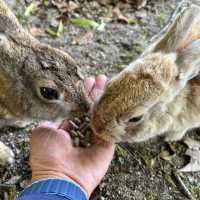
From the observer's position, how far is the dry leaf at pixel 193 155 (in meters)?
3.55

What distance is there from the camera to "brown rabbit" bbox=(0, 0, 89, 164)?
2.76m

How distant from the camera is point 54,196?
2715 millimetres

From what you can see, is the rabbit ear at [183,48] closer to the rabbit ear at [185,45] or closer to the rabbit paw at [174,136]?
the rabbit ear at [185,45]

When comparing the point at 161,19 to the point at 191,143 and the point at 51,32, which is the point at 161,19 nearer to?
the point at 51,32

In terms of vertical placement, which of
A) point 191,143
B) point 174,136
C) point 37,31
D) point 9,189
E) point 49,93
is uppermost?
point 49,93

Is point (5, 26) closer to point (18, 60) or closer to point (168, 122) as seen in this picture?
point (18, 60)

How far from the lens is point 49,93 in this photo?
282 centimetres

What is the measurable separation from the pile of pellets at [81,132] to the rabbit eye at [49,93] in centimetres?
26

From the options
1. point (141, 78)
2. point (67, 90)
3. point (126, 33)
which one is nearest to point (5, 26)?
point (67, 90)

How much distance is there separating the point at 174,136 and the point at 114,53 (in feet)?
3.64

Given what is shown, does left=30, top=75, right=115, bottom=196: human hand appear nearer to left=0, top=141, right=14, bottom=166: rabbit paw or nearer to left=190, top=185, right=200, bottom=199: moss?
left=0, top=141, right=14, bottom=166: rabbit paw

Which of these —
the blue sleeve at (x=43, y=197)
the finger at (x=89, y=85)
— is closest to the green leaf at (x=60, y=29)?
the finger at (x=89, y=85)

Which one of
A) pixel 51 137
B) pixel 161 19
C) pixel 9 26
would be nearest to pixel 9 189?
pixel 51 137

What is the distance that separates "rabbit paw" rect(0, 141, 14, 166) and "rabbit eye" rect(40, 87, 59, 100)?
709mm
